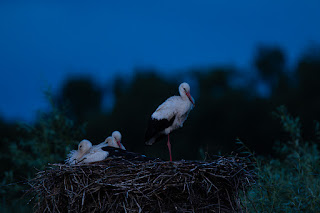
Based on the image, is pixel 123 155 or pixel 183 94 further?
pixel 183 94

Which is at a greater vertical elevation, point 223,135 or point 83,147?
point 83,147

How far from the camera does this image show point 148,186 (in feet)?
15.9

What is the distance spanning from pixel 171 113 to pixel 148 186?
2.50 meters

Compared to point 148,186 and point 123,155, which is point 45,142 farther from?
point 148,186

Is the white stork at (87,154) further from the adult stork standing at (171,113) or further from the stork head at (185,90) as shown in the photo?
the stork head at (185,90)

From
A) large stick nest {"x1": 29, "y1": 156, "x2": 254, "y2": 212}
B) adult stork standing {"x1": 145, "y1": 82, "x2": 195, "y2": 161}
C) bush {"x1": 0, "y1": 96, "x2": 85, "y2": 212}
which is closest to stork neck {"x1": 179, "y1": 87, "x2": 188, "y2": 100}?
adult stork standing {"x1": 145, "y1": 82, "x2": 195, "y2": 161}

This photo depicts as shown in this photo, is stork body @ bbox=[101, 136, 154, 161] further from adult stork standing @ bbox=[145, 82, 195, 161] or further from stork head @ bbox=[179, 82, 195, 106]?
stork head @ bbox=[179, 82, 195, 106]

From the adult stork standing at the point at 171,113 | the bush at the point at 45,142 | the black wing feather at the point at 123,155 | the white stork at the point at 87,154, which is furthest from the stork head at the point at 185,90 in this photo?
the bush at the point at 45,142

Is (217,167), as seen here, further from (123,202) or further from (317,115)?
(317,115)

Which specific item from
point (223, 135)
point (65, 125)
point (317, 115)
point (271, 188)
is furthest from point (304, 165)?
point (223, 135)

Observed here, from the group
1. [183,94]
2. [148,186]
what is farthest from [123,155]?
[183,94]

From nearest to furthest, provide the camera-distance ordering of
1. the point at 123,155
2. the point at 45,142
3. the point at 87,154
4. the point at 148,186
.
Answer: the point at 148,186 → the point at 123,155 → the point at 87,154 → the point at 45,142

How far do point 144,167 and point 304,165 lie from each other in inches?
110

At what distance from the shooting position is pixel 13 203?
8.45 meters
